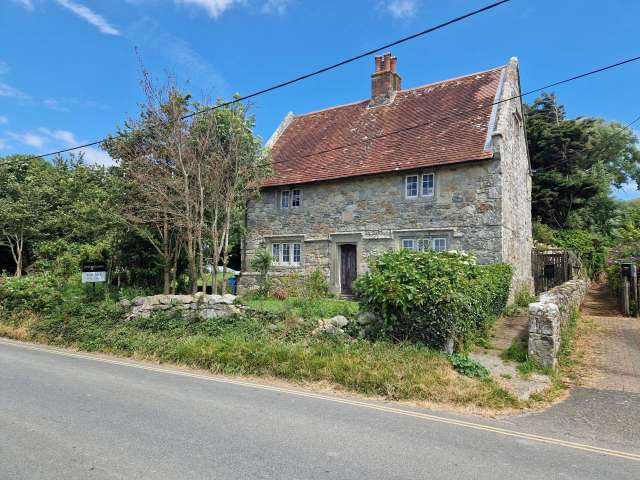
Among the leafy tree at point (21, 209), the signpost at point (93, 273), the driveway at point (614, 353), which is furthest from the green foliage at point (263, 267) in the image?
the leafy tree at point (21, 209)

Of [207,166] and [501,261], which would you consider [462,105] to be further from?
[207,166]

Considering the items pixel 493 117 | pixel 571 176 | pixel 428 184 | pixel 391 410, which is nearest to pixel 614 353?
pixel 391 410

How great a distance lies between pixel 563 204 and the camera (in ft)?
100

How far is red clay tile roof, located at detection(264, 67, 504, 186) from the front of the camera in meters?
16.5

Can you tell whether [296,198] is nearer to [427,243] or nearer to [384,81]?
[427,243]

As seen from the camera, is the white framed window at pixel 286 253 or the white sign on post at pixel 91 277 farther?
the white framed window at pixel 286 253

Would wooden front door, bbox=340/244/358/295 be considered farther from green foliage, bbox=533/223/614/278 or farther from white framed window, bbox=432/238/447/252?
green foliage, bbox=533/223/614/278

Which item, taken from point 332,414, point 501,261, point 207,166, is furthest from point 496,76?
point 332,414

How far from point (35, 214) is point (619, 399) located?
90.9 ft

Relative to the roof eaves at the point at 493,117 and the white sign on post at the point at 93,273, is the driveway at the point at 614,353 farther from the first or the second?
the white sign on post at the point at 93,273

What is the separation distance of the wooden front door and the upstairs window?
2969 mm

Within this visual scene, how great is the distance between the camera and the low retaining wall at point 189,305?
10.9 metres

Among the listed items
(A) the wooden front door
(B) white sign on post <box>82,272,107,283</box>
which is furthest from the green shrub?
(A) the wooden front door

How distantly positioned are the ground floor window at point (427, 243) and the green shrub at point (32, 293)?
11.9 meters
